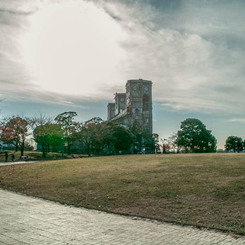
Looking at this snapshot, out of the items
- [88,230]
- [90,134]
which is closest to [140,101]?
[90,134]

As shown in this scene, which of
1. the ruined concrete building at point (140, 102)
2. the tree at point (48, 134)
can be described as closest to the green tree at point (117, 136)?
the tree at point (48, 134)

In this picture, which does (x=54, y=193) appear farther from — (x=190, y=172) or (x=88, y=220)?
(x=190, y=172)

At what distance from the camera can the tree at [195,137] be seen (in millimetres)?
74056

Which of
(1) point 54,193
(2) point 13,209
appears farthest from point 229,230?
(1) point 54,193

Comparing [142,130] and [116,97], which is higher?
[116,97]

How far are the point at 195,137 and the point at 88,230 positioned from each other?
69.1 metres

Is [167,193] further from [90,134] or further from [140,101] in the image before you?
[140,101]

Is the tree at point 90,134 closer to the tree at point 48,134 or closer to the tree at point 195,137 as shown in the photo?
the tree at point 48,134

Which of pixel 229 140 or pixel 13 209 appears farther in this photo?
pixel 229 140

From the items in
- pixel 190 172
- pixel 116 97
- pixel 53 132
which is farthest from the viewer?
pixel 116 97

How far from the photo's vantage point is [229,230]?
312 inches

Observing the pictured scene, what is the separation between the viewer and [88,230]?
7.91 metres

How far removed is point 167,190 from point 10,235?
24.7 ft

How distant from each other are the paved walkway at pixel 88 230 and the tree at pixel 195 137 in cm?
6696
